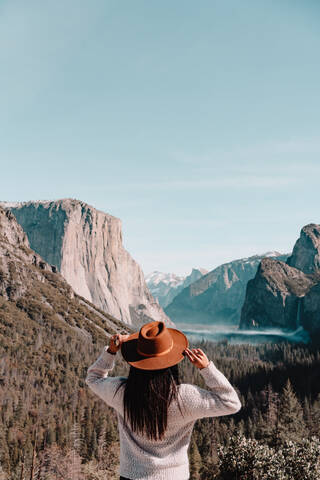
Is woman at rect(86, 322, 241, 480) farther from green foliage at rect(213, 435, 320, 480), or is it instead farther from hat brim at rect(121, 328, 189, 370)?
green foliage at rect(213, 435, 320, 480)

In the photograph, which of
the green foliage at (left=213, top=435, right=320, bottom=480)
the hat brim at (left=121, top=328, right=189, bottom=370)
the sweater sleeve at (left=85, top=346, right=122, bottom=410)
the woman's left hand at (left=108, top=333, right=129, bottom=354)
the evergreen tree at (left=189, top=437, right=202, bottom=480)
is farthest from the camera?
the evergreen tree at (left=189, top=437, right=202, bottom=480)

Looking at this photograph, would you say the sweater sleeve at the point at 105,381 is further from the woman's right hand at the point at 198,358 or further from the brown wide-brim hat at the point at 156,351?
the woman's right hand at the point at 198,358

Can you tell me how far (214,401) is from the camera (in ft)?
17.1

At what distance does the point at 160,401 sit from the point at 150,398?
0.45 feet

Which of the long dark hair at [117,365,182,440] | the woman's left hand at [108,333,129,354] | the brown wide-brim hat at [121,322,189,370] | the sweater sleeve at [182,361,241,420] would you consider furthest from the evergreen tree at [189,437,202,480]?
the brown wide-brim hat at [121,322,189,370]

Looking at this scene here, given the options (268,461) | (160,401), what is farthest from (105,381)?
(268,461)

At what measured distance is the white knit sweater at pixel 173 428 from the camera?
5223mm

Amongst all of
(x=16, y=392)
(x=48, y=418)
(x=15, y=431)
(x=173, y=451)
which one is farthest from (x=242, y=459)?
(x=16, y=392)

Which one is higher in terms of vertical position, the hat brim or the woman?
the hat brim

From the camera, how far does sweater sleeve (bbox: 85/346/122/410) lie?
18.6ft

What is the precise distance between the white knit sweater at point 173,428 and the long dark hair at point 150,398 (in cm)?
10

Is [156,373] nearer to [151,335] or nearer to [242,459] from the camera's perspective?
[151,335]

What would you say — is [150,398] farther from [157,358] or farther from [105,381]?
[105,381]

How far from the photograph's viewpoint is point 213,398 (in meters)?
5.25
